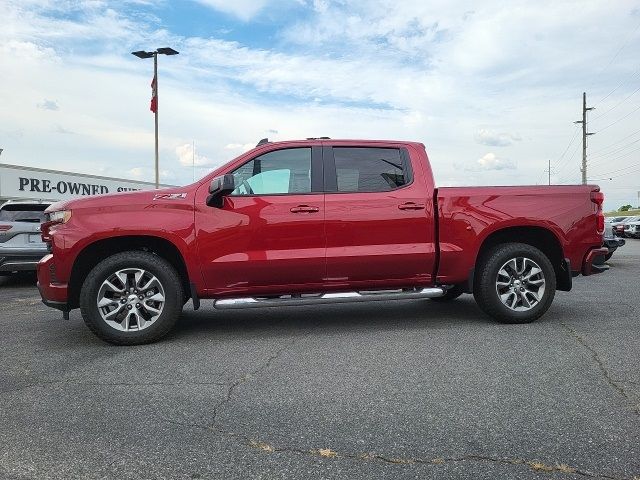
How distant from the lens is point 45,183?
25.2 metres

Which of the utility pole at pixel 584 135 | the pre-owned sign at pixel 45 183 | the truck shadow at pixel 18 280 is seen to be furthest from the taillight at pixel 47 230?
the utility pole at pixel 584 135

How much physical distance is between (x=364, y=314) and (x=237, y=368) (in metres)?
2.55

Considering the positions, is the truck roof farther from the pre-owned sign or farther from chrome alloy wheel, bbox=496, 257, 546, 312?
the pre-owned sign

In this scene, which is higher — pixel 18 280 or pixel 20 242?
pixel 20 242

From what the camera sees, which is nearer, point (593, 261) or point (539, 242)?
point (593, 261)

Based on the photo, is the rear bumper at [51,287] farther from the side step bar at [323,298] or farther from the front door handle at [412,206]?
the front door handle at [412,206]

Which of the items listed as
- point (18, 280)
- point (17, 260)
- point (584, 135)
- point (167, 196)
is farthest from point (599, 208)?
point (584, 135)

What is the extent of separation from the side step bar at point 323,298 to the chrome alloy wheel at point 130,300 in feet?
1.87

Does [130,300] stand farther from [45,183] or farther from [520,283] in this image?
[45,183]

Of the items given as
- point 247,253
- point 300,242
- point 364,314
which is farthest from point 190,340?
point 364,314

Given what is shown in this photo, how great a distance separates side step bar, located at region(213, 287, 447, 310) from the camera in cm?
535

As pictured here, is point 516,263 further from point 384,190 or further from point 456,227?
point 384,190

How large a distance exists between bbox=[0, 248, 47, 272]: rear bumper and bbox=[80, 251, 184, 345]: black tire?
16.3ft

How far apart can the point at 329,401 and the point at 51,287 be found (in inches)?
120
